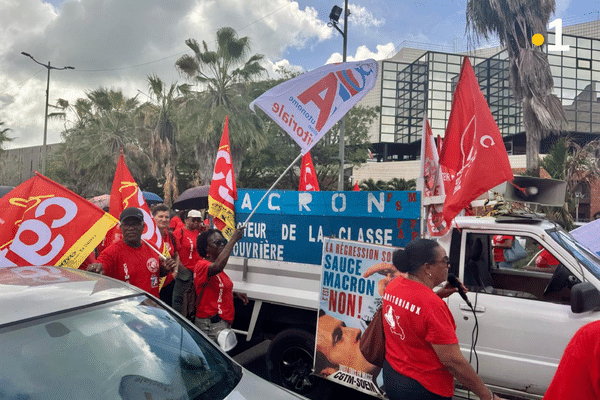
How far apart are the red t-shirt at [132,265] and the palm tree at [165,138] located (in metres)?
22.9

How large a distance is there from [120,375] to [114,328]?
0.30 meters

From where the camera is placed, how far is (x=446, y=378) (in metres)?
2.39

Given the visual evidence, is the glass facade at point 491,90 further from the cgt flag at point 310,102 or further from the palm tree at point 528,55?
the cgt flag at point 310,102

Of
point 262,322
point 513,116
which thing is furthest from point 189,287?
point 513,116

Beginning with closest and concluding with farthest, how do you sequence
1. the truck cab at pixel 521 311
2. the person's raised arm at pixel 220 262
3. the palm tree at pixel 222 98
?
the truck cab at pixel 521 311 < the person's raised arm at pixel 220 262 < the palm tree at pixel 222 98

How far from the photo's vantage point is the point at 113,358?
2213 millimetres

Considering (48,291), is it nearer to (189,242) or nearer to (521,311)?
(521,311)

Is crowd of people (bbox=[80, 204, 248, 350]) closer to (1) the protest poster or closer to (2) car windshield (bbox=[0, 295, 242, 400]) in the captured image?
(1) the protest poster

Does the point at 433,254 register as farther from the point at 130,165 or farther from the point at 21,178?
the point at 21,178

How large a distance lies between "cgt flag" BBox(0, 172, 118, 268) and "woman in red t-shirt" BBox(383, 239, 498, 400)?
292 cm

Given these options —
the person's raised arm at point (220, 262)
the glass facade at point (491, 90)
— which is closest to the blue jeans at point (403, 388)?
the person's raised arm at point (220, 262)

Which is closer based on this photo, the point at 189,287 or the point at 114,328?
the point at 114,328

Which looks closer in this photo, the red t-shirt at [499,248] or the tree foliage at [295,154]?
the red t-shirt at [499,248]

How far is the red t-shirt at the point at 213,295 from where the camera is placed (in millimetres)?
4152
